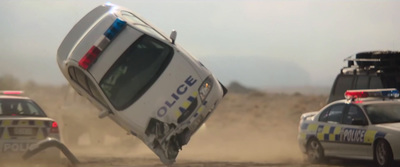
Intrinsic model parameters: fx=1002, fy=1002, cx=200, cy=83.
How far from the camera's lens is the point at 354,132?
17.9m

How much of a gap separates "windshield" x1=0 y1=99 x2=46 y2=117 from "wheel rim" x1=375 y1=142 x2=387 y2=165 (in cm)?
582

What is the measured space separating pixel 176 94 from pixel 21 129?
11.1 ft

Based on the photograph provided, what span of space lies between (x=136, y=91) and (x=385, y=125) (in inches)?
187

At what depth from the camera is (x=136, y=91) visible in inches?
593

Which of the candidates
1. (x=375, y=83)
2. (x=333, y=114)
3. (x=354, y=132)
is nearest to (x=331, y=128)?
(x=333, y=114)

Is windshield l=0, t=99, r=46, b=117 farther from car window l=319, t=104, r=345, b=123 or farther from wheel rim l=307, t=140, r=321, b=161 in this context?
car window l=319, t=104, r=345, b=123

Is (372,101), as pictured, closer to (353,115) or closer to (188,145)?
(353,115)

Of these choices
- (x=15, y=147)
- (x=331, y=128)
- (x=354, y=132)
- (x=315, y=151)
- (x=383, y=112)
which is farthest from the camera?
(x=315, y=151)

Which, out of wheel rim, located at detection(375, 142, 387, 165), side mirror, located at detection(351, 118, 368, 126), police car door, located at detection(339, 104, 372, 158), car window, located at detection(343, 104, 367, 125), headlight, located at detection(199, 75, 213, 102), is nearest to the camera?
headlight, located at detection(199, 75, 213, 102)

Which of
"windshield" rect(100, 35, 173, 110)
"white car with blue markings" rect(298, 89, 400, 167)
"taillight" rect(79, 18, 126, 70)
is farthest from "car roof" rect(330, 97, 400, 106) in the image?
"taillight" rect(79, 18, 126, 70)

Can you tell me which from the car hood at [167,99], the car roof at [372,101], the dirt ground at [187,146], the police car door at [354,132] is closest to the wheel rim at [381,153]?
the police car door at [354,132]

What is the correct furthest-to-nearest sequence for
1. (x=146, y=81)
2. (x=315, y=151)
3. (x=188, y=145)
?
(x=188, y=145), (x=315, y=151), (x=146, y=81)

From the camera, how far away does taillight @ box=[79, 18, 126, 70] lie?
49.4 feet

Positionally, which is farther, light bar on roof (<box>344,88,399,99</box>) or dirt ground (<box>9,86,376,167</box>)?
dirt ground (<box>9,86,376,167</box>)
